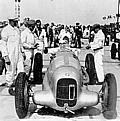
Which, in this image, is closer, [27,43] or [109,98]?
[109,98]

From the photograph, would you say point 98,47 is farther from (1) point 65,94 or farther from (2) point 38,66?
(1) point 65,94

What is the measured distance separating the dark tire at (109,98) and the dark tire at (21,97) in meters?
1.38

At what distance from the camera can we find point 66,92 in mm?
6719

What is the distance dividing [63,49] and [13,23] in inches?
72.3

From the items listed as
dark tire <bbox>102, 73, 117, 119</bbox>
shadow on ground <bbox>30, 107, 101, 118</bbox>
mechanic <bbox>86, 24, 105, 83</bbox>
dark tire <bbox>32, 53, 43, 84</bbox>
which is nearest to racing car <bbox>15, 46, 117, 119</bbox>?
dark tire <bbox>102, 73, 117, 119</bbox>

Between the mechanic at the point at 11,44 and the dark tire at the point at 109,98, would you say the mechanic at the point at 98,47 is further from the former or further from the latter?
the dark tire at the point at 109,98

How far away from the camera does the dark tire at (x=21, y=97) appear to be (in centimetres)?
680

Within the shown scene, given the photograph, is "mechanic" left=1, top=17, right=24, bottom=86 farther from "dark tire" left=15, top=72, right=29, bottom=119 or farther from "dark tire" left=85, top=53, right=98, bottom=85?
"dark tire" left=15, top=72, right=29, bottom=119

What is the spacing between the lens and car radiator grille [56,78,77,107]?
6.70 m

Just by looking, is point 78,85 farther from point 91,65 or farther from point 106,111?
point 91,65

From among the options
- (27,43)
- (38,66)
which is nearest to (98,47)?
(38,66)

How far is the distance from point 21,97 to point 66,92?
767 millimetres

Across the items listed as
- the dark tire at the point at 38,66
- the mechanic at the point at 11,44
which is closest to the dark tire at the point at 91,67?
the dark tire at the point at 38,66

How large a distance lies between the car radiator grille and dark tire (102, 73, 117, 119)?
62 cm
